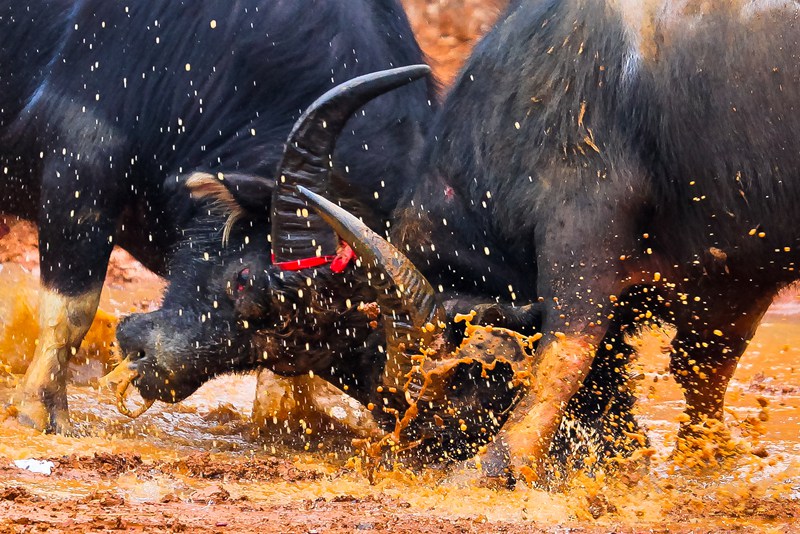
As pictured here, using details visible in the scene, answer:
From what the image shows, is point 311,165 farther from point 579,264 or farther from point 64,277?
point 64,277

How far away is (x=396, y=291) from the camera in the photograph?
4988 mm

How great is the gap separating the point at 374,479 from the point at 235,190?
5.31 ft

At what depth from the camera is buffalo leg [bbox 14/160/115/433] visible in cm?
616

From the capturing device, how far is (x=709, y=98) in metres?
4.74

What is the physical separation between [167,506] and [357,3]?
321 cm

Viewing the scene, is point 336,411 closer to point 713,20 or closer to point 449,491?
point 449,491

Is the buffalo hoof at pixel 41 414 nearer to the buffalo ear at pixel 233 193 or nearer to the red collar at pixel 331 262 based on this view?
the buffalo ear at pixel 233 193

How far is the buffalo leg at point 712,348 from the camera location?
530 cm

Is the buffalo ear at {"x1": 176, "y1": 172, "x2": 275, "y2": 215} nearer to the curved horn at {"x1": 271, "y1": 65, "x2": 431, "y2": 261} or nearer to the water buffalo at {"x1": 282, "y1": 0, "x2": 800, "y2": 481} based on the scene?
the curved horn at {"x1": 271, "y1": 65, "x2": 431, "y2": 261}

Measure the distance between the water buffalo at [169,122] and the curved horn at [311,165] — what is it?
357 mm

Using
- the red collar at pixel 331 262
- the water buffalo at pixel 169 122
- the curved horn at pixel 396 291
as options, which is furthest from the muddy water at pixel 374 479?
the red collar at pixel 331 262

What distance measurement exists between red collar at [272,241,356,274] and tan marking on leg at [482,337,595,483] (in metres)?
1.08

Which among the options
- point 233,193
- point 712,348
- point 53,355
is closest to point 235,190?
point 233,193

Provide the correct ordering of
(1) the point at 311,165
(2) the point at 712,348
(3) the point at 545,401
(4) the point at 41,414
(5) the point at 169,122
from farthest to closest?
(5) the point at 169,122, (4) the point at 41,414, (2) the point at 712,348, (1) the point at 311,165, (3) the point at 545,401
